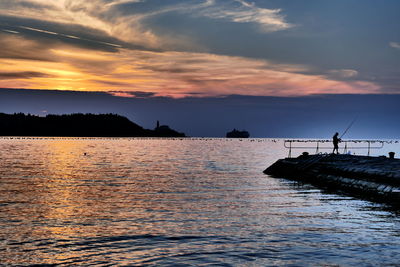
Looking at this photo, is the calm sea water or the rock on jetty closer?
the calm sea water

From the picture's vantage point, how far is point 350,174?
122 feet

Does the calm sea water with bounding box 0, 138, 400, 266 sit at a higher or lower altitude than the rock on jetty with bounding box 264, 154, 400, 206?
lower

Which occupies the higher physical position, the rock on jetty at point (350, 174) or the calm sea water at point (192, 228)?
the rock on jetty at point (350, 174)

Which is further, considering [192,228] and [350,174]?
[350,174]

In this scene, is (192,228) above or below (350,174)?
below

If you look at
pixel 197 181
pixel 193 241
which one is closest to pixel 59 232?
pixel 193 241

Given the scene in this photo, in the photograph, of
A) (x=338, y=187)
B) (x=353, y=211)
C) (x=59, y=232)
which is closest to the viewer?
(x=59, y=232)

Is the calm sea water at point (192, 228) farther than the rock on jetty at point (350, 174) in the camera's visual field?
No

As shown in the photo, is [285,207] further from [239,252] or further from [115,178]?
[115,178]

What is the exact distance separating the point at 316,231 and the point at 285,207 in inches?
287

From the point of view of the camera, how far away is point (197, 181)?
4084 centimetres

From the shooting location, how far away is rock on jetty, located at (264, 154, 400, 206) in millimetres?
29422

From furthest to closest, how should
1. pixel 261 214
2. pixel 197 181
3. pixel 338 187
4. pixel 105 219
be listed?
pixel 197 181 → pixel 338 187 → pixel 261 214 → pixel 105 219

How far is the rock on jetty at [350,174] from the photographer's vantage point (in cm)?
2942
